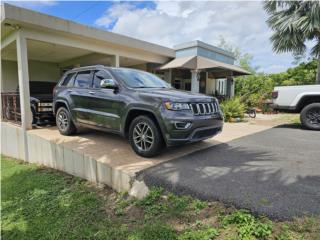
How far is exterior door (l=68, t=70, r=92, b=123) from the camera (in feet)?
18.0

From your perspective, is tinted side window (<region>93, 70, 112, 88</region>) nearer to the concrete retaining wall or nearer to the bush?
the concrete retaining wall

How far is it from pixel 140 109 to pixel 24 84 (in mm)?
5183

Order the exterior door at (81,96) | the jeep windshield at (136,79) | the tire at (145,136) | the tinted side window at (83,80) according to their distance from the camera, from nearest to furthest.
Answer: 1. the tire at (145,136)
2. the jeep windshield at (136,79)
3. the exterior door at (81,96)
4. the tinted side window at (83,80)

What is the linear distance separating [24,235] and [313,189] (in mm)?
3912

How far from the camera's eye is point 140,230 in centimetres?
266

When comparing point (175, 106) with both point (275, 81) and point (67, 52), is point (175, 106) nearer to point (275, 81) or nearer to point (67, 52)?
point (67, 52)

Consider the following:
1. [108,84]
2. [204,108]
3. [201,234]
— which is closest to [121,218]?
[201,234]

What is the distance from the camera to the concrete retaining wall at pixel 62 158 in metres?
4.00

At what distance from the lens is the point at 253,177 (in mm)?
3428

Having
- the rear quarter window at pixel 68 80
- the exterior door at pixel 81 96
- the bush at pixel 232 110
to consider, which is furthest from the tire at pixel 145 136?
the bush at pixel 232 110

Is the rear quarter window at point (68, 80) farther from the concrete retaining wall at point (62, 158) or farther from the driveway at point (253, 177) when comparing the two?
the driveway at point (253, 177)

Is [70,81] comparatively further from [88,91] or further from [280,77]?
[280,77]

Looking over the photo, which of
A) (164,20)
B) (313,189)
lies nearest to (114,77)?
(313,189)

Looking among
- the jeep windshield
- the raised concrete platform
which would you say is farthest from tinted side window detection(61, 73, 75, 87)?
the jeep windshield
